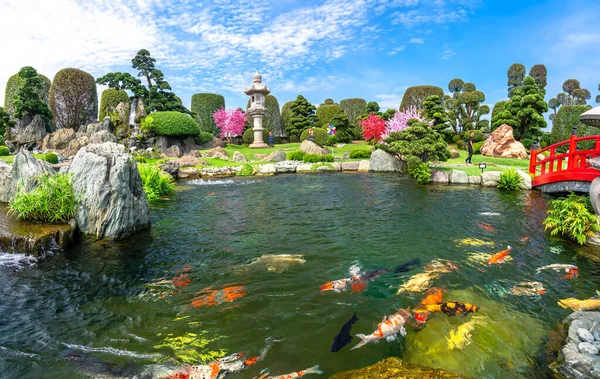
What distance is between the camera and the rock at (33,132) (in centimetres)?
2720

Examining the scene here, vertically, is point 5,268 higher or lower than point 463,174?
lower

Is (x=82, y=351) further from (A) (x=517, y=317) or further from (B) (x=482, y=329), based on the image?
(A) (x=517, y=317)

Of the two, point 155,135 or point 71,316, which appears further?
point 155,135

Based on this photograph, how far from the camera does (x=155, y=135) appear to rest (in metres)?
28.0

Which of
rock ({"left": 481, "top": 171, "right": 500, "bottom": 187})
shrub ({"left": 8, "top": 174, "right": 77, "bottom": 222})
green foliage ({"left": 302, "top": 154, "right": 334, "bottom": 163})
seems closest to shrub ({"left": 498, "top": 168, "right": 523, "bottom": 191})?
rock ({"left": 481, "top": 171, "right": 500, "bottom": 187})

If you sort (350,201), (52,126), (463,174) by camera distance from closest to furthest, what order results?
(350,201), (463,174), (52,126)

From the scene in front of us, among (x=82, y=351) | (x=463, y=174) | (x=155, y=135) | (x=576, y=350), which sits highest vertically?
(x=155, y=135)

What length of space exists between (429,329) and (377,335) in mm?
723

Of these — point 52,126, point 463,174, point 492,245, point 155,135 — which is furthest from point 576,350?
point 52,126

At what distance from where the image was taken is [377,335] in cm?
411

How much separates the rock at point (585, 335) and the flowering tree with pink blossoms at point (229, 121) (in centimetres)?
3437

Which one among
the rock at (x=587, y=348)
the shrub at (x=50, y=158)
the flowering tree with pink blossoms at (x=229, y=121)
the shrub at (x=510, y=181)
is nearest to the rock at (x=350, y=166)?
the shrub at (x=510, y=181)

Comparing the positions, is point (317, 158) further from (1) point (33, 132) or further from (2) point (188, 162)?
(1) point (33, 132)

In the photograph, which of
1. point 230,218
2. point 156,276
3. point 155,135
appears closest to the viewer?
point 156,276
